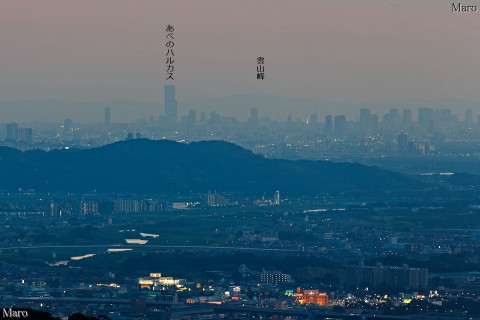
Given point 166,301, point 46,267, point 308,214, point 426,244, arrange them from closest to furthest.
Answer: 1. point 166,301
2. point 46,267
3. point 426,244
4. point 308,214

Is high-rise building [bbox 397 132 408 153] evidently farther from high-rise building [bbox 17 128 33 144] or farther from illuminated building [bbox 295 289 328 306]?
illuminated building [bbox 295 289 328 306]

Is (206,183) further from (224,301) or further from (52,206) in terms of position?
(224,301)

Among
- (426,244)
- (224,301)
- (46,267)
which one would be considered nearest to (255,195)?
(426,244)

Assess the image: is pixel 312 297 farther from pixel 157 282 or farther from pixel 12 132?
pixel 12 132

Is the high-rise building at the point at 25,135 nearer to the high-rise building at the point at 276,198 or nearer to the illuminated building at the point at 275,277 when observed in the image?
the high-rise building at the point at 276,198

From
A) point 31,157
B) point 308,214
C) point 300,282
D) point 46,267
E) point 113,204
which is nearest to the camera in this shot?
point 300,282

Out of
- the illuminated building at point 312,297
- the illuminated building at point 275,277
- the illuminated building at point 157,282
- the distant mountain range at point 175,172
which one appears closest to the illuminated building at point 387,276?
→ the illuminated building at point 275,277

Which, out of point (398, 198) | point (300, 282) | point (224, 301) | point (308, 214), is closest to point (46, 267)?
point (300, 282)

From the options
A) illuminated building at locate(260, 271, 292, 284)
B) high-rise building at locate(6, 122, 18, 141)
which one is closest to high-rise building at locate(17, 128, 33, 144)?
high-rise building at locate(6, 122, 18, 141)

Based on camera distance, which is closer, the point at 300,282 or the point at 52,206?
the point at 300,282
